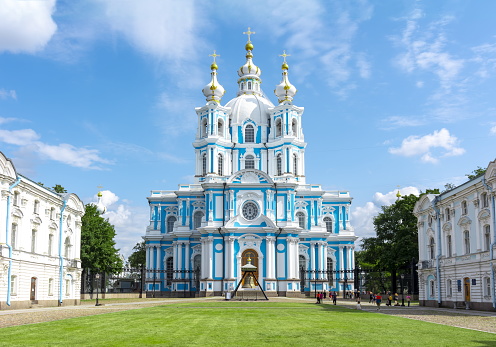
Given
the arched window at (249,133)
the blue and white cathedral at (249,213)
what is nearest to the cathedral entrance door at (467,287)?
the blue and white cathedral at (249,213)

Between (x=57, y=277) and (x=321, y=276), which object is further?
(x=321, y=276)

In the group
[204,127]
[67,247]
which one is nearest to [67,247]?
[67,247]

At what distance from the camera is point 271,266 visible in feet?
201

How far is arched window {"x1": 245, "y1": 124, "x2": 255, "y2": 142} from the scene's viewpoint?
75.8 meters

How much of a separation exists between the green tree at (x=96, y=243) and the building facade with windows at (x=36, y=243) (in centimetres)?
1018

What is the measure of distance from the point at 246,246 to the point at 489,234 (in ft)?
102

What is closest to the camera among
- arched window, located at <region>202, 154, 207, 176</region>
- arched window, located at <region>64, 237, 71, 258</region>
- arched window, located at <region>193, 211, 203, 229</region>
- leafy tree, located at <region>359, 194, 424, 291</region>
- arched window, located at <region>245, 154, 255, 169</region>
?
arched window, located at <region>64, 237, 71, 258</region>

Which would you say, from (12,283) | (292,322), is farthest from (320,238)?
(292,322)

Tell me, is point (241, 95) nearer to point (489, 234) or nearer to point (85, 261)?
point (85, 261)

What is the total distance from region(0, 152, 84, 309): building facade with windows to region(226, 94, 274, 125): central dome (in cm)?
3204

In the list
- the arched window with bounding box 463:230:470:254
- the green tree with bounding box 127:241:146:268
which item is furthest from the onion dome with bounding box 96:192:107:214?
the arched window with bounding box 463:230:470:254

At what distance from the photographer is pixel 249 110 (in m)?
76.6

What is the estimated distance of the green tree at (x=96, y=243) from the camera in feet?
190

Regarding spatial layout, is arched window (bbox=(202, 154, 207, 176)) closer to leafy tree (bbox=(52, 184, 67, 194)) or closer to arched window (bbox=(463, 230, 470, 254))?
leafy tree (bbox=(52, 184, 67, 194))
